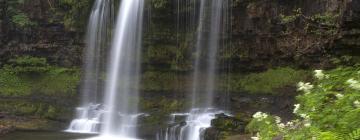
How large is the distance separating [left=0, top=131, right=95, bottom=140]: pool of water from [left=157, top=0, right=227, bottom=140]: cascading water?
2369mm

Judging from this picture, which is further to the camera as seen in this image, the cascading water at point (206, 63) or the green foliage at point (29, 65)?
the green foliage at point (29, 65)

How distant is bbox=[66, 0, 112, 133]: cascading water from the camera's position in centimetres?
1491

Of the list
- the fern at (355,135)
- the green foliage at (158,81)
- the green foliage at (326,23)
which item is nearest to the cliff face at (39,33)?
the green foliage at (158,81)

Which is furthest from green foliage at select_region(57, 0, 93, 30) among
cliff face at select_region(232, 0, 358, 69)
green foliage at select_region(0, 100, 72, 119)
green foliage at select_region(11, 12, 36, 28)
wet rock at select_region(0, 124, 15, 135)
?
cliff face at select_region(232, 0, 358, 69)

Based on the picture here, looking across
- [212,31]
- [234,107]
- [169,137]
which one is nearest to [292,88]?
[234,107]

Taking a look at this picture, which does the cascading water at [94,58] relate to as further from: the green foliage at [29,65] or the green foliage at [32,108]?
the green foliage at [29,65]

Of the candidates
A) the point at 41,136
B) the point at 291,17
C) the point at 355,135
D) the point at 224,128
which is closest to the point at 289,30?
the point at 291,17

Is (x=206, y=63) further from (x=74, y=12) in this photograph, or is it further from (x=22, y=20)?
(x=22, y=20)

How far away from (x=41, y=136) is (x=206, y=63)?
5080 millimetres

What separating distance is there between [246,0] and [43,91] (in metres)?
7.52

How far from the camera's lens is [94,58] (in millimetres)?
15758

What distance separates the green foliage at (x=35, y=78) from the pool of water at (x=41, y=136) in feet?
8.61

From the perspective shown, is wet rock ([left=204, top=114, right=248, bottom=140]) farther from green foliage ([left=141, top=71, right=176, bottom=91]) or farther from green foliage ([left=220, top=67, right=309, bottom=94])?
green foliage ([left=141, top=71, right=176, bottom=91])

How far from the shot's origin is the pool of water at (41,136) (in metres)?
12.5
